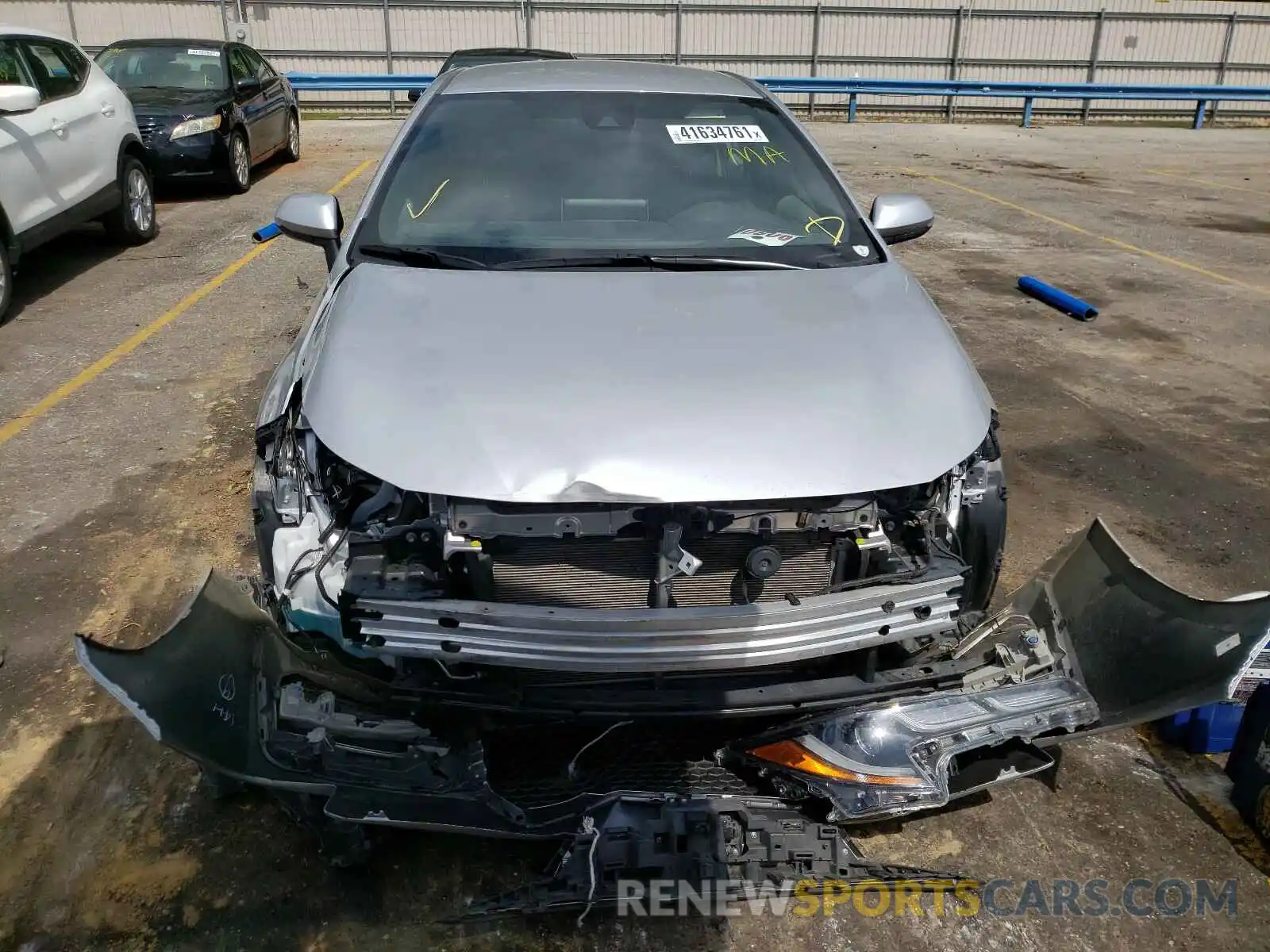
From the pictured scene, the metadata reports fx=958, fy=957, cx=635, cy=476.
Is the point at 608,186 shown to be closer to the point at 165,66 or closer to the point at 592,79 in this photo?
the point at 592,79

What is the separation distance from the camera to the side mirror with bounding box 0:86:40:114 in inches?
231

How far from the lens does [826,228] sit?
3432 mm

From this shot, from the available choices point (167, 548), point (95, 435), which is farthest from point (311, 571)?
point (95, 435)

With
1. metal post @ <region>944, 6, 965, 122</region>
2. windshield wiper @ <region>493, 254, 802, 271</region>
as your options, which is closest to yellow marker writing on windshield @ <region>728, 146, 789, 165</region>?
windshield wiper @ <region>493, 254, 802, 271</region>

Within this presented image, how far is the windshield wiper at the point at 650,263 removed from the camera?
3.04 m

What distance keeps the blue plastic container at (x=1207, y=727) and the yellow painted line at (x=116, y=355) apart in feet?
17.2

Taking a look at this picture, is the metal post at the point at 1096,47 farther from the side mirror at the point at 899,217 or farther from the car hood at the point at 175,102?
the side mirror at the point at 899,217

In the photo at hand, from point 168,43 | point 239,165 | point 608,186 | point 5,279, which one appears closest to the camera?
point 608,186

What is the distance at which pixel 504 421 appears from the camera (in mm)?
2246

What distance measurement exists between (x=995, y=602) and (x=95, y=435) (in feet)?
14.2

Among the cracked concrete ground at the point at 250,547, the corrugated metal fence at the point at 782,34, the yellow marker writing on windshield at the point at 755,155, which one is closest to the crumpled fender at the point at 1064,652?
the cracked concrete ground at the point at 250,547

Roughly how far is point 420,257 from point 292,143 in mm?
11190

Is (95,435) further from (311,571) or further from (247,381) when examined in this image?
(311,571)

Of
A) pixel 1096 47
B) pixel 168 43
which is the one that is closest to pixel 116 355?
pixel 168 43
